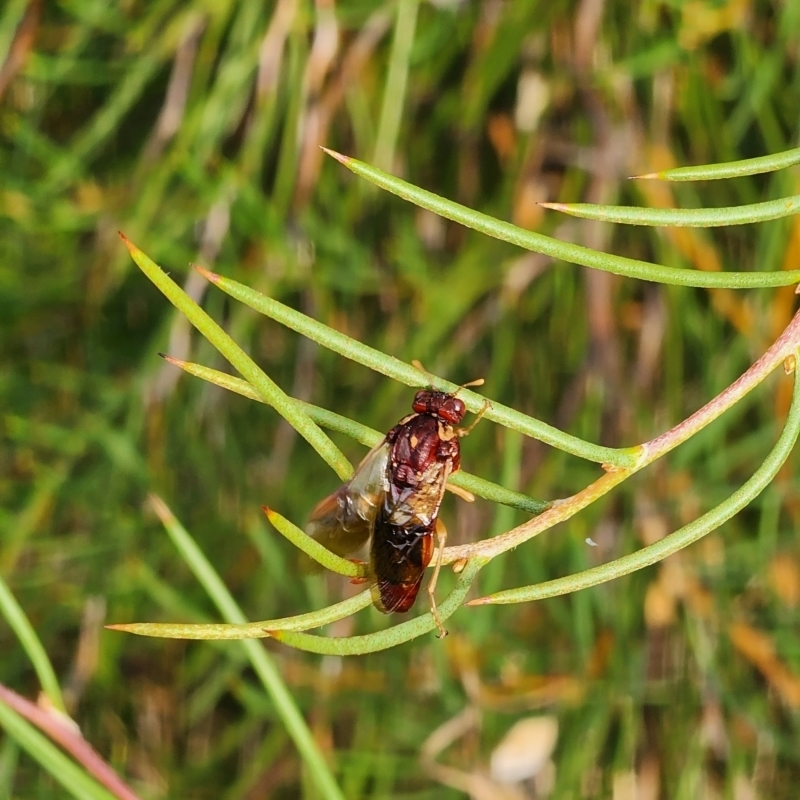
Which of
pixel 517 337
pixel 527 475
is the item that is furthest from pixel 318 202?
pixel 527 475

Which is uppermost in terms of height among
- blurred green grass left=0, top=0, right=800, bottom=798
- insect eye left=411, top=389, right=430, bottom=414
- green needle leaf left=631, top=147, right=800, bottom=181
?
blurred green grass left=0, top=0, right=800, bottom=798

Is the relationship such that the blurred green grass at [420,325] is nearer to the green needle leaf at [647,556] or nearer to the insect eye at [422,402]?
the insect eye at [422,402]

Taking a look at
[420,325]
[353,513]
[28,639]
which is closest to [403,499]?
[353,513]

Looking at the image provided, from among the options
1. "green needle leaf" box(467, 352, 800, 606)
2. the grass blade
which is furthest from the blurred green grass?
"green needle leaf" box(467, 352, 800, 606)

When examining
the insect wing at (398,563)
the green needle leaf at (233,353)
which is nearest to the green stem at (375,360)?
the green needle leaf at (233,353)

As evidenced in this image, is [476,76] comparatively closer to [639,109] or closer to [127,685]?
[639,109]

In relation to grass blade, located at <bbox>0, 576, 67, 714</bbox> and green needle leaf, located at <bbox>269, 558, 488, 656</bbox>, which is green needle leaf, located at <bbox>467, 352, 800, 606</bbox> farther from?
grass blade, located at <bbox>0, 576, 67, 714</bbox>
